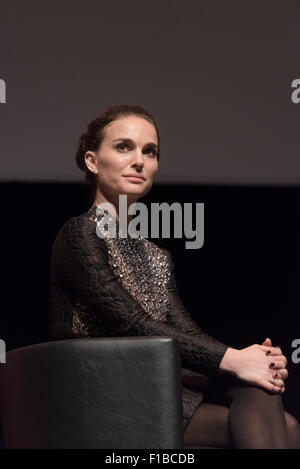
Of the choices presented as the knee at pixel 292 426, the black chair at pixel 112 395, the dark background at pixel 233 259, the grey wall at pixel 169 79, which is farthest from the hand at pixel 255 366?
the grey wall at pixel 169 79

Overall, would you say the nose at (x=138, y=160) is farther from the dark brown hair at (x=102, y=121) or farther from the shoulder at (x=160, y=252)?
the shoulder at (x=160, y=252)

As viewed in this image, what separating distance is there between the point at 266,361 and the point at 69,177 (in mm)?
1146

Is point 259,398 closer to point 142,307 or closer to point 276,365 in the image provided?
point 276,365

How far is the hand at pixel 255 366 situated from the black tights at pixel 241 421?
0.03 m

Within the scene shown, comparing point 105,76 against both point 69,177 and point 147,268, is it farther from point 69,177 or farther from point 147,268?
point 147,268

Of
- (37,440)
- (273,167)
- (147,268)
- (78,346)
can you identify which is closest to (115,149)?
(147,268)

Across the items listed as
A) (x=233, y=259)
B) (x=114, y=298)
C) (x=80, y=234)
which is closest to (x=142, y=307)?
(x=114, y=298)

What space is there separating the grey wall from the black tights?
1040 millimetres

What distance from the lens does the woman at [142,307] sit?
158cm

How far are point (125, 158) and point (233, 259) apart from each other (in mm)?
842

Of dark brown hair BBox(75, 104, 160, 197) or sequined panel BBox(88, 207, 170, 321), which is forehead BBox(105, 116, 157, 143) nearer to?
dark brown hair BBox(75, 104, 160, 197)

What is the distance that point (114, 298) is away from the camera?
162 centimetres

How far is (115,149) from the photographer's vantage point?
184cm

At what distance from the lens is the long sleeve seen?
161 centimetres
